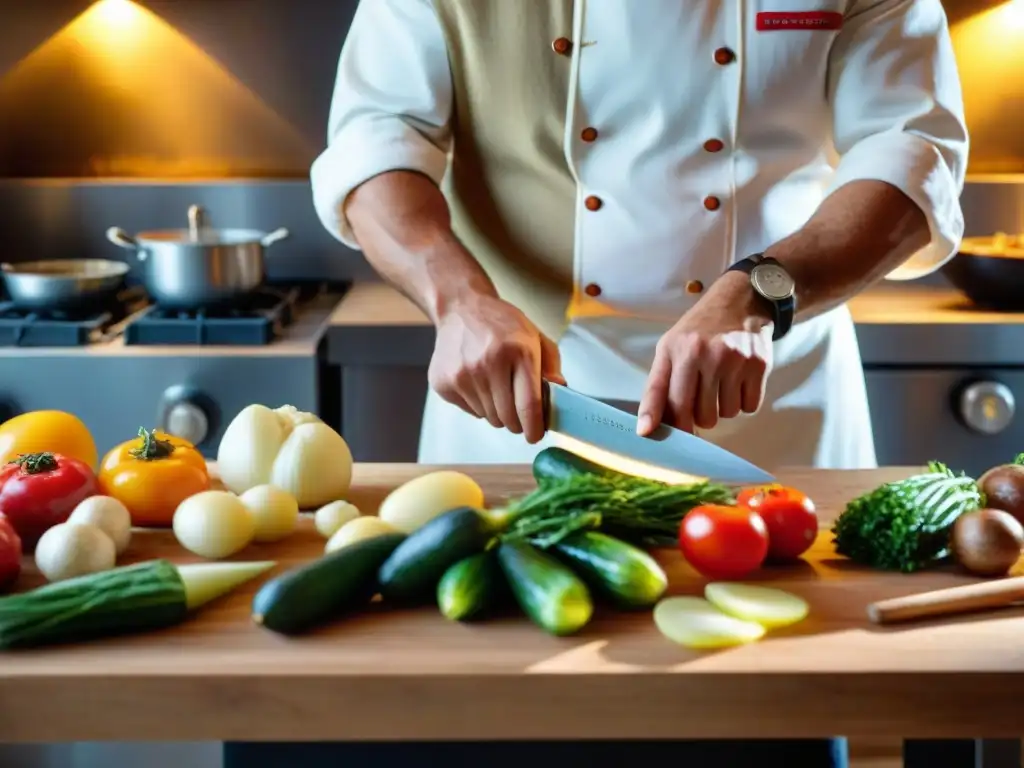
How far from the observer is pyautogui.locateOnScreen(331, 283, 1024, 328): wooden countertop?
2135mm

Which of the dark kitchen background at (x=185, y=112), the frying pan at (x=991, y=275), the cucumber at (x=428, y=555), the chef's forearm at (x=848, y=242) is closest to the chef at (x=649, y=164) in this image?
the chef's forearm at (x=848, y=242)

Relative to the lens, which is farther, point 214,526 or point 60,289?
point 60,289

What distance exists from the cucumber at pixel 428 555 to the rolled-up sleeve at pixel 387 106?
1.84 feet

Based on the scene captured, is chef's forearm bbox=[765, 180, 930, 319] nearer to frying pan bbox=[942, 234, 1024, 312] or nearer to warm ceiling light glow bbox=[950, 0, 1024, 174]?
frying pan bbox=[942, 234, 1024, 312]

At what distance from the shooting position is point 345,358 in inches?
84.3

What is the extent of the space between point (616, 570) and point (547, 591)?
0.07m

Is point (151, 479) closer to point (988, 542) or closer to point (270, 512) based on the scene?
point (270, 512)

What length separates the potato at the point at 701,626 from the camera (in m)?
0.92

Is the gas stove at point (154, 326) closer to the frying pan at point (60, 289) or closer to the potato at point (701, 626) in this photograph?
the frying pan at point (60, 289)

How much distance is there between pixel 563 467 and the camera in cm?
119

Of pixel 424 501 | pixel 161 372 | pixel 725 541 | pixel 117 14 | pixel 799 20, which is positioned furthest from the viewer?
pixel 117 14

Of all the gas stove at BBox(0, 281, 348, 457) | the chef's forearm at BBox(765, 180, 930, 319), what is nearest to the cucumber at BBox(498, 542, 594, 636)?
the chef's forearm at BBox(765, 180, 930, 319)

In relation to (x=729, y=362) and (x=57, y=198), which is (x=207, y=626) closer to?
(x=729, y=362)

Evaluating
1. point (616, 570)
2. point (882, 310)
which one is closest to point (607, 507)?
point (616, 570)
